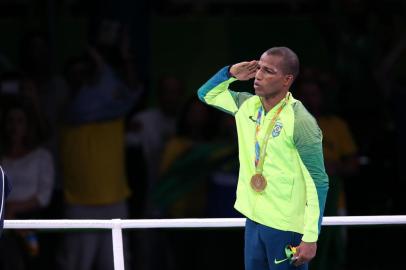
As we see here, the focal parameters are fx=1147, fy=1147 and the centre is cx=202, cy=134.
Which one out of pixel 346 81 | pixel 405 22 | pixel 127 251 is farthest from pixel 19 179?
pixel 405 22

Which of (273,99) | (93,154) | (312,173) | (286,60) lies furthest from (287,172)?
(93,154)

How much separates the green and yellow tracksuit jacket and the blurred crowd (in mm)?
3254

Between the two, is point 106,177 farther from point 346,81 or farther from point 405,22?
point 405,22

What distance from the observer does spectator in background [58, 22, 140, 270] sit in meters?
8.88

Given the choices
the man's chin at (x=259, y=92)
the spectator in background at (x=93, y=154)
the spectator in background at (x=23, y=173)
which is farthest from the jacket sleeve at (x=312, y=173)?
the spectator in background at (x=93, y=154)

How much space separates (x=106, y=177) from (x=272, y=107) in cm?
369

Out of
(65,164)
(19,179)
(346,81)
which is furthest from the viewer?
Result: (346,81)

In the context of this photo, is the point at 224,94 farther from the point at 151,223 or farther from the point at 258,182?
the point at 151,223

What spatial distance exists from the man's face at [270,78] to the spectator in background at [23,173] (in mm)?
3439

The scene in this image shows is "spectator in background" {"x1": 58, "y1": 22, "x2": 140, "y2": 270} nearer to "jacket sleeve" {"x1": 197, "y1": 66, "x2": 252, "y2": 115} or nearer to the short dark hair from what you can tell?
"jacket sleeve" {"x1": 197, "y1": 66, "x2": 252, "y2": 115}

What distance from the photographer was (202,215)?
907cm

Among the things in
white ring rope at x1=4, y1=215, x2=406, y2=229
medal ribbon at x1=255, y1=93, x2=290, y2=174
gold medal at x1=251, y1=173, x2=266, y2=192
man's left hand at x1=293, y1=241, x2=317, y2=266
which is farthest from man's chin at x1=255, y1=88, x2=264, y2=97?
white ring rope at x1=4, y1=215, x2=406, y2=229

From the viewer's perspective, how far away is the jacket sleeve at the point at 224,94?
18.8ft

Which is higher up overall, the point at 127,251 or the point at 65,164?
the point at 65,164
